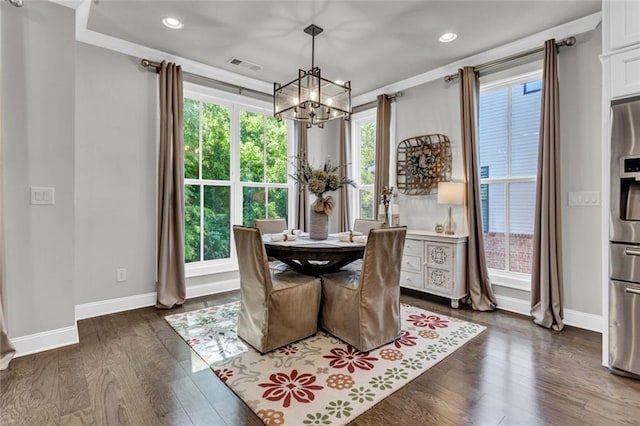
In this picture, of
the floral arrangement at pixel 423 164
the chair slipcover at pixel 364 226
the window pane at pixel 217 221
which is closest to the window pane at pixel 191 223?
the window pane at pixel 217 221

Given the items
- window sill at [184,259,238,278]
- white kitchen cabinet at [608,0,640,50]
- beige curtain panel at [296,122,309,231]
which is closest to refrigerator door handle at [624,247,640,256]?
white kitchen cabinet at [608,0,640,50]

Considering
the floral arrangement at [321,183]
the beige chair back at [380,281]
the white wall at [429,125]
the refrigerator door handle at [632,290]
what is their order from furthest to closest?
1. the white wall at [429,125]
2. the floral arrangement at [321,183]
3. the beige chair back at [380,281]
4. the refrigerator door handle at [632,290]

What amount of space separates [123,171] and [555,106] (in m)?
4.26

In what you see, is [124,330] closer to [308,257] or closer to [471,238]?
[308,257]

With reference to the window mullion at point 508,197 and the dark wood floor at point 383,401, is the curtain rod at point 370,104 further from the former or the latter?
the dark wood floor at point 383,401

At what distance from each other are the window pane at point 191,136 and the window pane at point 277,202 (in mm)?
1094

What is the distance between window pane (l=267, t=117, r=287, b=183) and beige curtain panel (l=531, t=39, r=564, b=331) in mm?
3178

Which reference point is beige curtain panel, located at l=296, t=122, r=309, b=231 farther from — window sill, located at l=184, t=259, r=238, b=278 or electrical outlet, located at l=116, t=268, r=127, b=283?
electrical outlet, located at l=116, t=268, r=127, b=283

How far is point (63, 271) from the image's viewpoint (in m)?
2.50

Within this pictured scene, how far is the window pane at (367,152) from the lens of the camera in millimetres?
4824

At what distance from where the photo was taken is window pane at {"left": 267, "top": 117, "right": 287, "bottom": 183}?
4570 millimetres

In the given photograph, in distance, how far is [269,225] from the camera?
3875mm

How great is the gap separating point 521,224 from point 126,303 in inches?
167

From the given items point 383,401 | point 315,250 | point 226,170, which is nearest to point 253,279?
point 315,250
